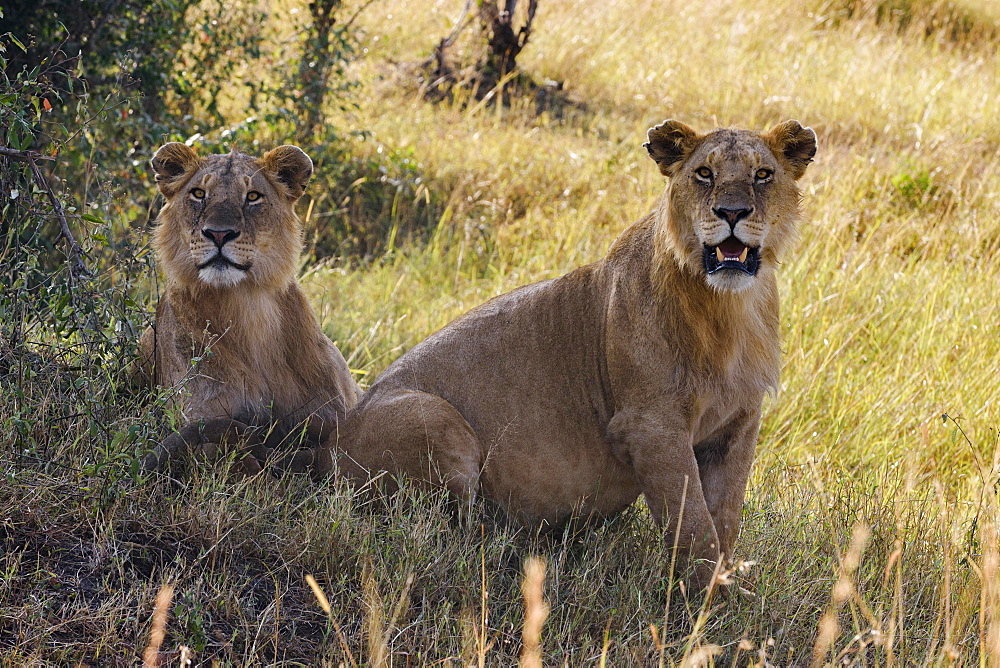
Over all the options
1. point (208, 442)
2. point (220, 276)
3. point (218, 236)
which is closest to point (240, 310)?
point (220, 276)

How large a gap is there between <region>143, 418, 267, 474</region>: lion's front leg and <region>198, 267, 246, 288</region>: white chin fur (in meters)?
0.50

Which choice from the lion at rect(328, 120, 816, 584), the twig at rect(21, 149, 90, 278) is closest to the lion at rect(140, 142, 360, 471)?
the lion at rect(328, 120, 816, 584)

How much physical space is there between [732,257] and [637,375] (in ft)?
1.71

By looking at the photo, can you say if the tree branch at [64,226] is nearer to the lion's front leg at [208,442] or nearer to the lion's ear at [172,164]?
the lion's ear at [172,164]

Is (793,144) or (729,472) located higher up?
(793,144)

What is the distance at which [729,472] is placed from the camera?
12.7 feet

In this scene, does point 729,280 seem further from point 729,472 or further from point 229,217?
point 229,217

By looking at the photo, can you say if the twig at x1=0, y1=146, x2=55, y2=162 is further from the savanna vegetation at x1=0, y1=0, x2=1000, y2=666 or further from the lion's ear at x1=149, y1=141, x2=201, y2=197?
the lion's ear at x1=149, y1=141, x2=201, y2=197

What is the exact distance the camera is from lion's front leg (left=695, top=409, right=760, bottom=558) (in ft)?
12.6

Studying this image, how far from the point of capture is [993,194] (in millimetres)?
7500

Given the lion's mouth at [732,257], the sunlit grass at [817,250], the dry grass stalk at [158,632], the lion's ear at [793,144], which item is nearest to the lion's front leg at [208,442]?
the dry grass stalk at [158,632]

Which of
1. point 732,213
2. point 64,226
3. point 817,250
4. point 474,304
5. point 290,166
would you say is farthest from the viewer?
point 817,250

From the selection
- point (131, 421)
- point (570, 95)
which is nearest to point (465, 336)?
point (131, 421)

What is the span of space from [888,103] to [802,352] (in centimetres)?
489
